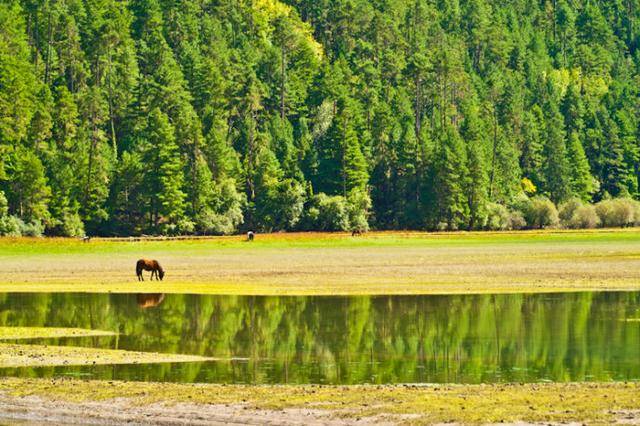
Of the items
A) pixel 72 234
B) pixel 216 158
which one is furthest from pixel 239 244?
pixel 216 158

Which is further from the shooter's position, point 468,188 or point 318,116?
point 318,116

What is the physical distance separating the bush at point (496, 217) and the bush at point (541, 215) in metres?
3.19

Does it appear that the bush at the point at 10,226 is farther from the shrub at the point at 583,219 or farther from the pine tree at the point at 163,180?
the shrub at the point at 583,219

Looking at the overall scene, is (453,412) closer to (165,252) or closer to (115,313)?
(115,313)

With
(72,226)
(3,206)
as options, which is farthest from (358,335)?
(72,226)

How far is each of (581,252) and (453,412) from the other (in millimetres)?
70706

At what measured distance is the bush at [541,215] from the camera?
159375 mm

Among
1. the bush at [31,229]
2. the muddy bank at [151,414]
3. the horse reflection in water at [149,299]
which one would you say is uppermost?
the bush at [31,229]

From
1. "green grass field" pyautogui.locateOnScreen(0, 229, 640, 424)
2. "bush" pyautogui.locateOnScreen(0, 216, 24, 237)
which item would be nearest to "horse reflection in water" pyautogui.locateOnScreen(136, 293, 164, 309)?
"green grass field" pyautogui.locateOnScreen(0, 229, 640, 424)

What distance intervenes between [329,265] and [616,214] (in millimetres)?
90464

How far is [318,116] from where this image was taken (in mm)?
181375

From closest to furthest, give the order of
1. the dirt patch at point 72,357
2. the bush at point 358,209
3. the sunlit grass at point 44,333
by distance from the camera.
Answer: the dirt patch at point 72,357 < the sunlit grass at point 44,333 < the bush at point 358,209

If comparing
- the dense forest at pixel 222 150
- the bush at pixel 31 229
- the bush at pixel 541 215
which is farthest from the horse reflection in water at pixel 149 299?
the bush at pixel 541 215

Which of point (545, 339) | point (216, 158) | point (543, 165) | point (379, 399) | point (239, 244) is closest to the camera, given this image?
point (379, 399)
